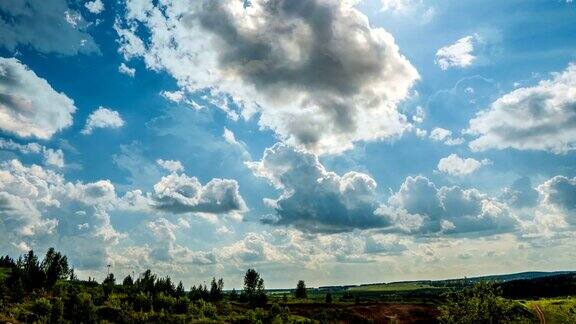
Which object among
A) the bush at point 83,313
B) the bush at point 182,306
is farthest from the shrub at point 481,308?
the bush at point 182,306

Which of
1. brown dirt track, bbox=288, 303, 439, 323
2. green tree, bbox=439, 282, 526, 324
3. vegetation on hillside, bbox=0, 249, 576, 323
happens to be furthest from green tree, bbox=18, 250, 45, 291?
green tree, bbox=439, 282, 526, 324

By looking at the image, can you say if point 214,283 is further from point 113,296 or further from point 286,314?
point 286,314

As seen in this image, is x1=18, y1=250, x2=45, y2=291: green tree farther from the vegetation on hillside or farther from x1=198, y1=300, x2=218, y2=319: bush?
x1=198, y1=300, x2=218, y2=319: bush

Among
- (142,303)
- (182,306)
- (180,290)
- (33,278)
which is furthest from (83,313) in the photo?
(180,290)

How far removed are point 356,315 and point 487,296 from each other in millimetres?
63778

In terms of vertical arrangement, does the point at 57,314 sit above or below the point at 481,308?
below

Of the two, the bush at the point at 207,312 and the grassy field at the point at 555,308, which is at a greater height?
the bush at the point at 207,312

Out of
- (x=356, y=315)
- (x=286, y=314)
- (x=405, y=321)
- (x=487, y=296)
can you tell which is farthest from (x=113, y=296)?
(x=487, y=296)

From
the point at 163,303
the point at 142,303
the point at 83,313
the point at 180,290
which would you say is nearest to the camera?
the point at 83,313

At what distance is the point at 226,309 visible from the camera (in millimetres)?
135625

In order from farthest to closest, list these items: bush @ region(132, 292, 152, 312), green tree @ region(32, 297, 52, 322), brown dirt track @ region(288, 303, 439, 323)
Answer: brown dirt track @ region(288, 303, 439, 323) → bush @ region(132, 292, 152, 312) → green tree @ region(32, 297, 52, 322)

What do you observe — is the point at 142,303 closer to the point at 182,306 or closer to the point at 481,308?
the point at 182,306

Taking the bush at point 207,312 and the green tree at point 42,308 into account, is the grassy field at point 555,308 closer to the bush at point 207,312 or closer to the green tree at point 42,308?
the bush at point 207,312

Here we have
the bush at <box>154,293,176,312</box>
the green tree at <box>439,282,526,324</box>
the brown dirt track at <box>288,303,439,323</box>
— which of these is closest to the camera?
the green tree at <box>439,282,526,324</box>
